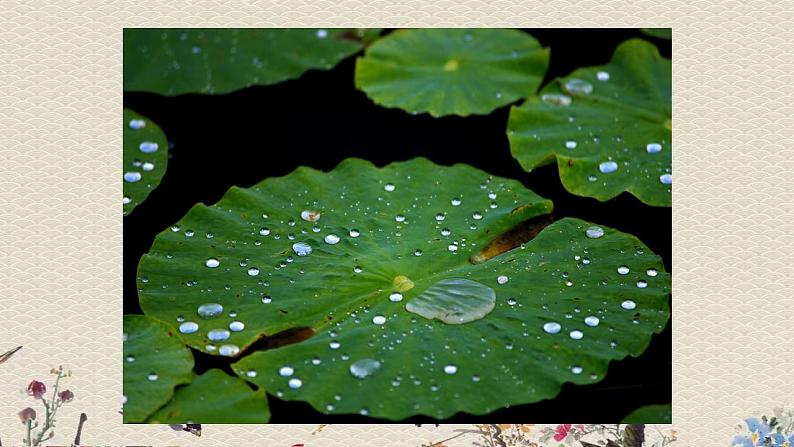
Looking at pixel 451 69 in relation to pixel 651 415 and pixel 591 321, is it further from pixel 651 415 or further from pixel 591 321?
pixel 651 415

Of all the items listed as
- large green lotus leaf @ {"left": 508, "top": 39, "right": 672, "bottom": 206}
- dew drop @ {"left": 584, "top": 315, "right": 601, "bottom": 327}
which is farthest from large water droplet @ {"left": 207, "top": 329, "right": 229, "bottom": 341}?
large green lotus leaf @ {"left": 508, "top": 39, "right": 672, "bottom": 206}

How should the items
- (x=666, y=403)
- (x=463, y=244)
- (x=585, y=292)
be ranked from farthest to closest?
(x=463, y=244) → (x=585, y=292) → (x=666, y=403)

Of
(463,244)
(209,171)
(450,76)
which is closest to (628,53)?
(450,76)

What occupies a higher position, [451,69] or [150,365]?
[451,69]

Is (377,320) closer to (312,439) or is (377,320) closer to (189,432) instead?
(312,439)

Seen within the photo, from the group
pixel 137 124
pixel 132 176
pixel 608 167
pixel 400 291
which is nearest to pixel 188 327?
pixel 400 291

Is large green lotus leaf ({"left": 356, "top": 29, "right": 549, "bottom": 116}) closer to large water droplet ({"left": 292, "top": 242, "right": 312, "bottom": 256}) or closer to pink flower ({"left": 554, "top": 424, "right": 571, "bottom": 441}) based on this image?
large water droplet ({"left": 292, "top": 242, "right": 312, "bottom": 256})

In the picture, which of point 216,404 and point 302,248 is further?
point 302,248
